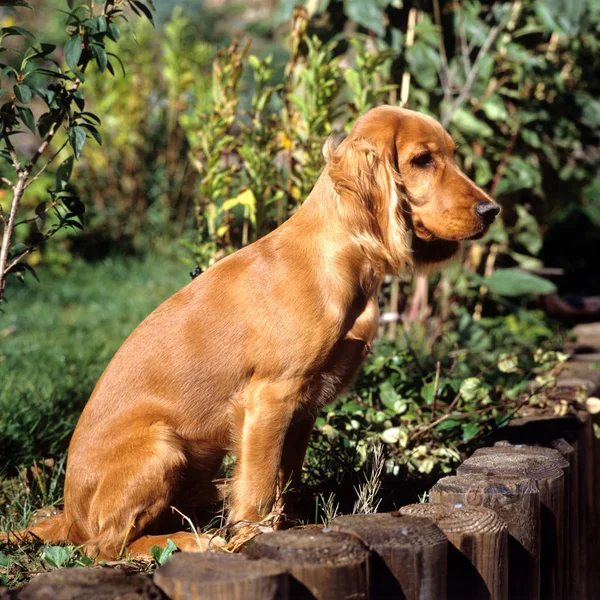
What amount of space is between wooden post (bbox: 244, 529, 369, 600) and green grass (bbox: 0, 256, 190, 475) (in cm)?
179

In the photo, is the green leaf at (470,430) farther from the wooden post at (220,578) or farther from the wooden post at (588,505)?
the wooden post at (220,578)

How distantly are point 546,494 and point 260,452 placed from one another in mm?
920

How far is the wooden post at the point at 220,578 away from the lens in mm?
1763

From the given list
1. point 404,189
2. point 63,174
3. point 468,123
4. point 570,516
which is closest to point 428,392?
point 570,516

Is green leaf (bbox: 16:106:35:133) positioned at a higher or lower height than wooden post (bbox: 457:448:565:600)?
higher

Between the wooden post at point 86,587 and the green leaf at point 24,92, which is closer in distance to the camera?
the wooden post at point 86,587

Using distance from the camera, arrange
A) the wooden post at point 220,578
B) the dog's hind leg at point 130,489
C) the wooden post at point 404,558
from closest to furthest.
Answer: the wooden post at point 220,578
the wooden post at point 404,558
the dog's hind leg at point 130,489

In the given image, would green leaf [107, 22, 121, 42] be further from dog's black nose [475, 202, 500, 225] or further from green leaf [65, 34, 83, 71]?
dog's black nose [475, 202, 500, 225]

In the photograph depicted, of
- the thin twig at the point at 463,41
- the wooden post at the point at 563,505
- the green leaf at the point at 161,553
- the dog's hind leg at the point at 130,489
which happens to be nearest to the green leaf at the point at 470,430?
the wooden post at the point at 563,505

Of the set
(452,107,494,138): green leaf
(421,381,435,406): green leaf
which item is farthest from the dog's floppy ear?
(452,107,494,138): green leaf

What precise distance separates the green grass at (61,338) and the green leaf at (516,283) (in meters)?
2.51

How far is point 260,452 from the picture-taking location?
2711 mm

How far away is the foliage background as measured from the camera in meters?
3.80

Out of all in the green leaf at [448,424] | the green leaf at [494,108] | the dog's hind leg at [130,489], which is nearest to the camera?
the dog's hind leg at [130,489]
